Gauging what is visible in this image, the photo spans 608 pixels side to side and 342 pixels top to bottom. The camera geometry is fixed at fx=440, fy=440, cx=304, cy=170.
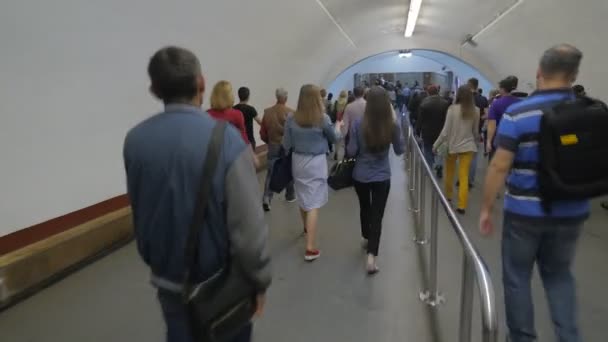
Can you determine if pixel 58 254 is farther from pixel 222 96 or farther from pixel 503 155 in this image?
pixel 503 155

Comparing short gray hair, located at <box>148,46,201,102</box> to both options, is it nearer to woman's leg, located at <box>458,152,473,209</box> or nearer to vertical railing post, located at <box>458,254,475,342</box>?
vertical railing post, located at <box>458,254,475,342</box>

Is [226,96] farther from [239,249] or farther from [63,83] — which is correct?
[239,249]

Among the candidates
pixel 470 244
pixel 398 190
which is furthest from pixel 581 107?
pixel 398 190

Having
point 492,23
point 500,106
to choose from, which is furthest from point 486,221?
point 492,23

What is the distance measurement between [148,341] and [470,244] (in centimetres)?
205

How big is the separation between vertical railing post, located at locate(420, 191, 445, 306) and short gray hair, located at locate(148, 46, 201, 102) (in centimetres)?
188

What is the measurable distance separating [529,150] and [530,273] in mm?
617

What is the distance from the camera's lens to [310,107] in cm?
348

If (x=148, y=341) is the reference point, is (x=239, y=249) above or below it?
above

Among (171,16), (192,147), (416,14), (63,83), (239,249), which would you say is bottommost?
(239,249)

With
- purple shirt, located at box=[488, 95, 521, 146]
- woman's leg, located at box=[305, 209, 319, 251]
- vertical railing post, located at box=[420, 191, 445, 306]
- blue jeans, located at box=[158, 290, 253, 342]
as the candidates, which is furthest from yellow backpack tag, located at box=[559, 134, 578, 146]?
purple shirt, located at box=[488, 95, 521, 146]

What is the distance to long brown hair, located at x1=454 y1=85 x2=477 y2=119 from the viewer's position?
15.9 ft

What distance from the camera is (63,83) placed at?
146 inches

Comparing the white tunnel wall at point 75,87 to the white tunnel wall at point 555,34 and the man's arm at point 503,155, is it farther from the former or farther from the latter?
the white tunnel wall at point 555,34
